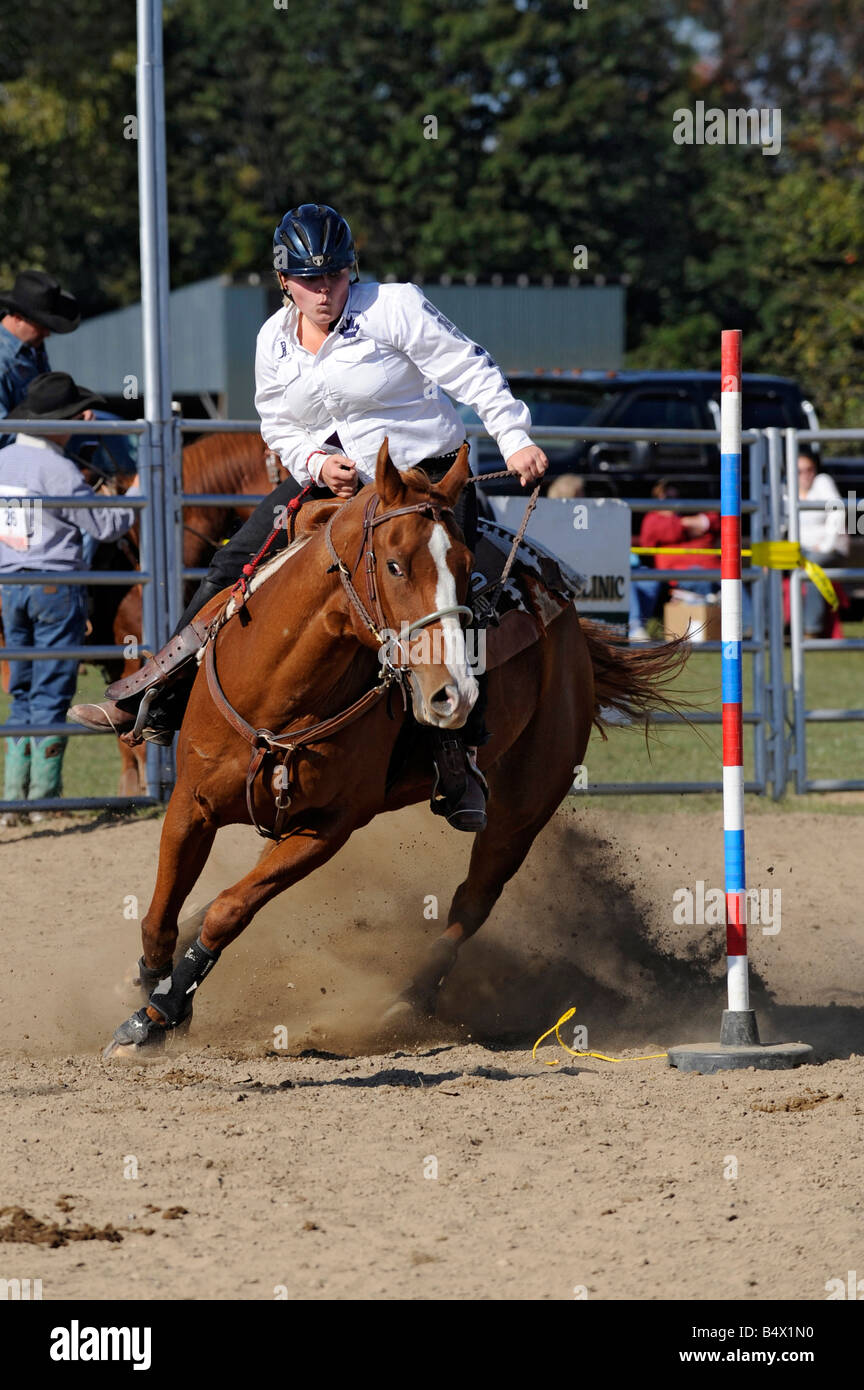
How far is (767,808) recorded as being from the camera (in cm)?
1020

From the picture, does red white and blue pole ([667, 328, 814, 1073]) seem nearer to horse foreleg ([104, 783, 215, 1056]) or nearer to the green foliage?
horse foreleg ([104, 783, 215, 1056])

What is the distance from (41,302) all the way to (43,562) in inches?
59.9

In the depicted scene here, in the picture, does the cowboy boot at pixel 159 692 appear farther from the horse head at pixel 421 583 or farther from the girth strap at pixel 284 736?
the horse head at pixel 421 583

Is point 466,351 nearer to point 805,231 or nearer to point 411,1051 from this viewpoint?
point 411,1051

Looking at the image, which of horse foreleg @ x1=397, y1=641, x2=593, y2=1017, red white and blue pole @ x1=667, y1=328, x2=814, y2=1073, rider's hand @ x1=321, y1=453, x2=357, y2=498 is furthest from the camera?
horse foreleg @ x1=397, y1=641, x2=593, y2=1017

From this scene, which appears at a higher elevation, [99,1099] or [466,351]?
[466,351]

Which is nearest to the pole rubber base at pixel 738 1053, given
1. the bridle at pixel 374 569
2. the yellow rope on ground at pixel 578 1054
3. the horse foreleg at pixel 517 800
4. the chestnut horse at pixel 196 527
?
the yellow rope on ground at pixel 578 1054

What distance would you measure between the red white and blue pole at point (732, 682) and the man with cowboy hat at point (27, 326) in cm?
520

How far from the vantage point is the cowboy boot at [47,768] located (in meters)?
9.50

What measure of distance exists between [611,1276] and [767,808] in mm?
6894

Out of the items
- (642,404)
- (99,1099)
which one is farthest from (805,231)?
(99,1099)

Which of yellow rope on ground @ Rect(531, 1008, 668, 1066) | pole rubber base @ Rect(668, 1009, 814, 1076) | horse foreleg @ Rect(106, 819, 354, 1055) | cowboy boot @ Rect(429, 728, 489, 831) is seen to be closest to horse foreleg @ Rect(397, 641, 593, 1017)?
yellow rope on ground @ Rect(531, 1008, 668, 1066)

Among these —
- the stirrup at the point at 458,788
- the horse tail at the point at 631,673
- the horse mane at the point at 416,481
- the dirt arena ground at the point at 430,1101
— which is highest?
the horse mane at the point at 416,481

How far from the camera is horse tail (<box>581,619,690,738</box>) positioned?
22.8 ft
